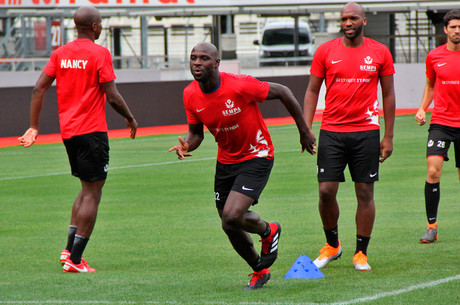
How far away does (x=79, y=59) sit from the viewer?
7621mm

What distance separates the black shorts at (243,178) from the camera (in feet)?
22.5

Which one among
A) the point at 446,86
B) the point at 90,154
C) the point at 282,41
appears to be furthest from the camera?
the point at 282,41

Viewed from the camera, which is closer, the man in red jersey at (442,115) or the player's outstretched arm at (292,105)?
the player's outstretched arm at (292,105)

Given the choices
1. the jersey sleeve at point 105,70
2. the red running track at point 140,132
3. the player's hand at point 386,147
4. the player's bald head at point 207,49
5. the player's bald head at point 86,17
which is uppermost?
the player's bald head at point 86,17

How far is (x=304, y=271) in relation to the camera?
725cm

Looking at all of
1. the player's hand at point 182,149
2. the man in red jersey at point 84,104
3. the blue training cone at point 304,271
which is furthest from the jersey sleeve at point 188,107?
the blue training cone at point 304,271

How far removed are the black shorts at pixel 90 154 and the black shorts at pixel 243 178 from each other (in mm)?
1235

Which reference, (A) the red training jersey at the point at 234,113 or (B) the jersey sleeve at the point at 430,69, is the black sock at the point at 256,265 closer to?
(A) the red training jersey at the point at 234,113

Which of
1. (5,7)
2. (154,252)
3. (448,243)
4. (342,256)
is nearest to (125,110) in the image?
(154,252)

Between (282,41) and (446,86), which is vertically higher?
(446,86)

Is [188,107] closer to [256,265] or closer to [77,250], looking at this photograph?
[256,265]

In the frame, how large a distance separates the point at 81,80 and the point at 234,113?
1.63 meters

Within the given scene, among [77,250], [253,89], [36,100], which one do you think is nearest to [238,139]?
[253,89]

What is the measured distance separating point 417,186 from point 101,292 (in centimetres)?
767
